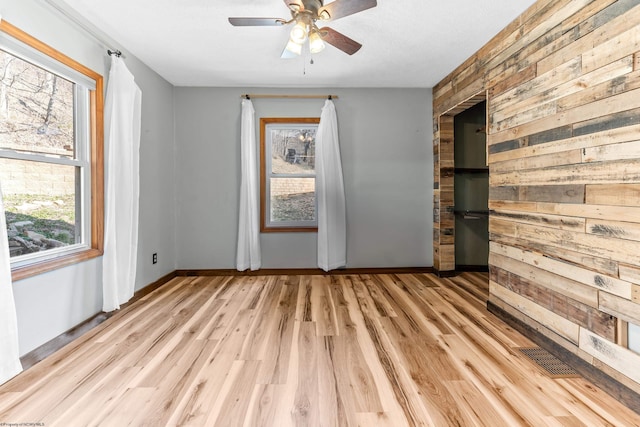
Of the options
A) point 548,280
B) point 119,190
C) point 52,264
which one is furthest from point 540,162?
point 52,264

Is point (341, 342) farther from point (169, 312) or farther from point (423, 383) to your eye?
point (169, 312)

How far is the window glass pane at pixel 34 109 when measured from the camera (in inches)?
74.8

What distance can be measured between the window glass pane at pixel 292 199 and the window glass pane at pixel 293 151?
0.14 metres

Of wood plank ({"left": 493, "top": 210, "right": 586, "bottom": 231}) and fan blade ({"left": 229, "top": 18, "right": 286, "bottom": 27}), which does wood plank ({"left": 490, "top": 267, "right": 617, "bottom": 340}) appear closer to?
wood plank ({"left": 493, "top": 210, "right": 586, "bottom": 231})

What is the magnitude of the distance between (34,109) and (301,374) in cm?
247

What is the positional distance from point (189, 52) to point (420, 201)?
311 cm

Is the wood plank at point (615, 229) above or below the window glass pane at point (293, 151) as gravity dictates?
below

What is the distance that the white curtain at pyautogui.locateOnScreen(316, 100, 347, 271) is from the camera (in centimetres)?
383

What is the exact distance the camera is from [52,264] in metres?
2.10

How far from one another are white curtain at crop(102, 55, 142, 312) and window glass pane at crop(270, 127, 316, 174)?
165 cm

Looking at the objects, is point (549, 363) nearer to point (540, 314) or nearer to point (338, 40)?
point (540, 314)

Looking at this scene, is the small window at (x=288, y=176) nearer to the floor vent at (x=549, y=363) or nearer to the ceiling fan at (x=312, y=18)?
the ceiling fan at (x=312, y=18)

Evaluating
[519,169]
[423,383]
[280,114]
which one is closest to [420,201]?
[519,169]

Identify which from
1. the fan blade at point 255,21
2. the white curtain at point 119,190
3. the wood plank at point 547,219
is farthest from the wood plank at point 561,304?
the white curtain at point 119,190
